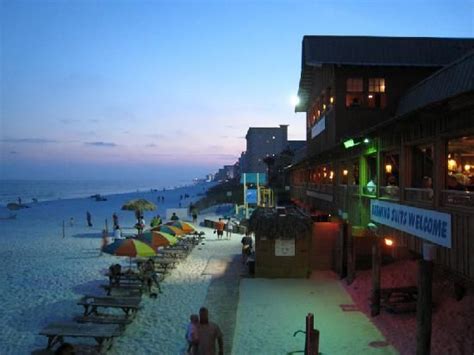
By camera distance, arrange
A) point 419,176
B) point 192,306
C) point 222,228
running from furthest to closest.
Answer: point 222,228
point 192,306
point 419,176

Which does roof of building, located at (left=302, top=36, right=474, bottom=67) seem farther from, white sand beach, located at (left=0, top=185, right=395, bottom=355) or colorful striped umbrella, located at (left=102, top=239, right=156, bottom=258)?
colorful striped umbrella, located at (left=102, top=239, right=156, bottom=258)

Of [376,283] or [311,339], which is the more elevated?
[376,283]

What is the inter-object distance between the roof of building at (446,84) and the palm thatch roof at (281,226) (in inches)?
247

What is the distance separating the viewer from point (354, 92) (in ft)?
62.3

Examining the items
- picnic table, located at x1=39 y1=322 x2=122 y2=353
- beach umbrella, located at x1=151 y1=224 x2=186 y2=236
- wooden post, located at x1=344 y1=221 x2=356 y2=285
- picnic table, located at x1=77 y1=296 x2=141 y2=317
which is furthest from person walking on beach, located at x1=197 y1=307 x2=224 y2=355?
beach umbrella, located at x1=151 y1=224 x2=186 y2=236

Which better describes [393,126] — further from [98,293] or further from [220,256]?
[220,256]

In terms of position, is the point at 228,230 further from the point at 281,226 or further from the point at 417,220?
the point at 417,220

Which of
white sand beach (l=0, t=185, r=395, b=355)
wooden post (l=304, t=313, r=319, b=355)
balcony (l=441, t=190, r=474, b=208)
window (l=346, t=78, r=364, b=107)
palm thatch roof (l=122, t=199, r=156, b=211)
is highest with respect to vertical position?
window (l=346, t=78, r=364, b=107)

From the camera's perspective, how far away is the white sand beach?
11438 mm

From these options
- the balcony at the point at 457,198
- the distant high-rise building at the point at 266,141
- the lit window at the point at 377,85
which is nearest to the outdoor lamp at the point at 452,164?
the lit window at the point at 377,85

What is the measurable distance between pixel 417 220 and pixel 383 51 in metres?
11.7

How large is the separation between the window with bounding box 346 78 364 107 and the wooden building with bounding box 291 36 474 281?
4cm

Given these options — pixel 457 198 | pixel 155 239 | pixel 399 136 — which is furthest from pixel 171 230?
pixel 457 198

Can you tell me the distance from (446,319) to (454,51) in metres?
13.0
